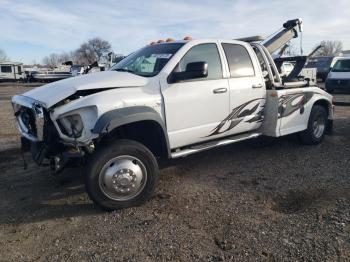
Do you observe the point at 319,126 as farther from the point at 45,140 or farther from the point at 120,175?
the point at 45,140

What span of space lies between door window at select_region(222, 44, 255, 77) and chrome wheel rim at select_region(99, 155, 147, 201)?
2.12 m

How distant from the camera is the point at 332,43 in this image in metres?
97.0

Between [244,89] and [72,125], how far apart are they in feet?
8.69

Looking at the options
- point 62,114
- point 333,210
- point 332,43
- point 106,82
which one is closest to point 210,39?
point 106,82

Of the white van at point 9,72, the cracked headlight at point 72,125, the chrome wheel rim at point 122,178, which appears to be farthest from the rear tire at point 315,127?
the white van at point 9,72

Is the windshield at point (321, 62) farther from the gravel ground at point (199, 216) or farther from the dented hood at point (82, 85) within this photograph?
the dented hood at point (82, 85)

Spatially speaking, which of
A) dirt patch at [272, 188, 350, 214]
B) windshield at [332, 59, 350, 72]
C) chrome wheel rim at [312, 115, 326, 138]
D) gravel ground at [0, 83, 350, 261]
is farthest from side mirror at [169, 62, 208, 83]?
windshield at [332, 59, 350, 72]

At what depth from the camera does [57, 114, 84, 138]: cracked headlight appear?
13.4 feet

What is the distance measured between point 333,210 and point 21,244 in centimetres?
326

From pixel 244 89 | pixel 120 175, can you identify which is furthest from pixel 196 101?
pixel 120 175

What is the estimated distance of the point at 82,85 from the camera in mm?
4207

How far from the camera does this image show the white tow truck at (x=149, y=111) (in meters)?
4.09

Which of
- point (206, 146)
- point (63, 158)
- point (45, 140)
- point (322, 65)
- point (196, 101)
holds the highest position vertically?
point (322, 65)

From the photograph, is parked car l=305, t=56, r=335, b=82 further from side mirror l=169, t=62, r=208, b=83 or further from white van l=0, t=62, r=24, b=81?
white van l=0, t=62, r=24, b=81
